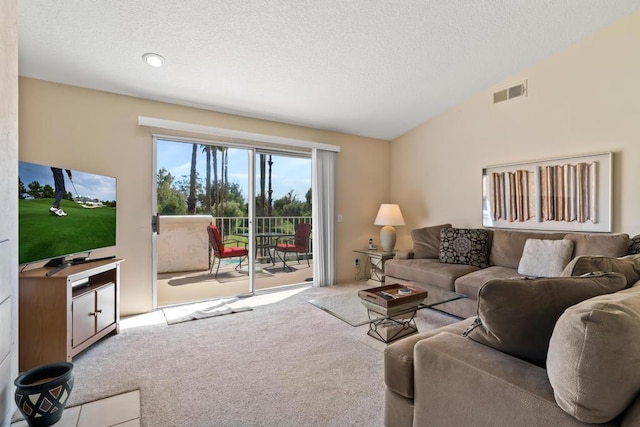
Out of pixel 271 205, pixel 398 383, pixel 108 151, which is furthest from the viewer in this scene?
pixel 271 205

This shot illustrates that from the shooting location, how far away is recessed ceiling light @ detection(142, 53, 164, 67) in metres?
2.59

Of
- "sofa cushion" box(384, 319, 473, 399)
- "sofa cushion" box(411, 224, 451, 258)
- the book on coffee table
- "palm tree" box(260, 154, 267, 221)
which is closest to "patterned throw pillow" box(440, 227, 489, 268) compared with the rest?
"sofa cushion" box(411, 224, 451, 258)

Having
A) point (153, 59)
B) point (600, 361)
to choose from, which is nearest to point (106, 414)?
point (600, 361)

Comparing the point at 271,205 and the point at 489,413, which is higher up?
the point at 271,205

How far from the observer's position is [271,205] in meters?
4.75

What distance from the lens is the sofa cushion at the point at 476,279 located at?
290cm

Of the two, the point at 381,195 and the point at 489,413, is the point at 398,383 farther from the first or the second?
the point at 381,195

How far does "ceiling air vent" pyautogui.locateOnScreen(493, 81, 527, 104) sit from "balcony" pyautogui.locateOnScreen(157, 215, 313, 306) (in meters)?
3.15

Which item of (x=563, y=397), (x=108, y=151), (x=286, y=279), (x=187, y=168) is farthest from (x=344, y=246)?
(x=563, y=397)

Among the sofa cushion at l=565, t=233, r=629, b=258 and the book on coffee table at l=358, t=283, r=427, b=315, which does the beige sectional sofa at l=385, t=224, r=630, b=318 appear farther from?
the book on coffee table at l=358, t=283, r=427, b=315

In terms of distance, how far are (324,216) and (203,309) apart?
2010mm

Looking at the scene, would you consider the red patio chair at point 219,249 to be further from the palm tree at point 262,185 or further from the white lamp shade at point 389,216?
the white lamp shade at point 389,216

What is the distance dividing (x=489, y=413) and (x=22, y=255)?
274 cm

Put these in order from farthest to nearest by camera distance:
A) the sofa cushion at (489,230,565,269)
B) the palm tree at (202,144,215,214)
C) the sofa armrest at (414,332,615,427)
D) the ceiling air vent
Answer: the palm tree at (202,144,215,214) < the ceiling air vent < the sofa cushion at (489,230,565,269) < the sofa armrest at (414,332,615,427)
